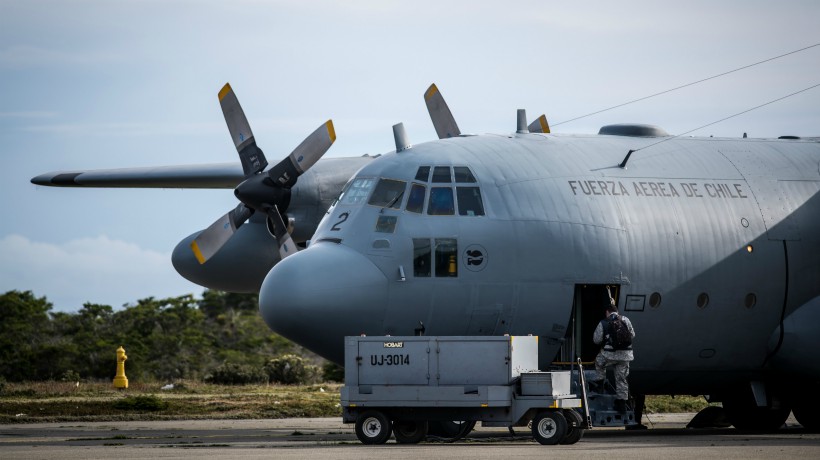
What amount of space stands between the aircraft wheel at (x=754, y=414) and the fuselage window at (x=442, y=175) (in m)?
6.58

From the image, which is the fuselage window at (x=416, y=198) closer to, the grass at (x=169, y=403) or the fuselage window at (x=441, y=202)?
the fuselage window at (x=441, y=202)

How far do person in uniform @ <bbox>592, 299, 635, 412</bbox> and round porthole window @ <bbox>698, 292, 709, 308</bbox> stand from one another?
188 centimetres

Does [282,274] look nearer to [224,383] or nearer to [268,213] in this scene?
[268,213]

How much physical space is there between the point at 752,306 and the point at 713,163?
7.86ft

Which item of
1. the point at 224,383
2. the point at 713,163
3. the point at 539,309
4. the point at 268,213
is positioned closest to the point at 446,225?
the point at 539,309

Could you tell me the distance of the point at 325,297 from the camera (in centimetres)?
1798

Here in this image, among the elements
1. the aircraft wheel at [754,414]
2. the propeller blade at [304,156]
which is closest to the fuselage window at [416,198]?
the propeller blade at [304,156]

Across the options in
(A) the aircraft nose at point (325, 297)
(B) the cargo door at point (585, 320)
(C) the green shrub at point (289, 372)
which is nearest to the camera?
(A) the aircraft nose at point (325, 297)

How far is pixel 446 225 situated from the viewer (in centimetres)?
1864

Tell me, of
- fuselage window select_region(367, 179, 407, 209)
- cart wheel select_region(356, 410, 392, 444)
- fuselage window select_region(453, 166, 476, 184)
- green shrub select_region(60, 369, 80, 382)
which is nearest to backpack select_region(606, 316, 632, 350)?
fuselage window select_region(453, 166, 476, 184)

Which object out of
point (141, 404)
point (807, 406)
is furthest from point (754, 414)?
point (141, 404)

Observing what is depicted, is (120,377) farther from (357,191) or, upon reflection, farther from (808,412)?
(808,412)

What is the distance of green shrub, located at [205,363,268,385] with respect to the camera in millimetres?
35406

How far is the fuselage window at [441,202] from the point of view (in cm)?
1878
